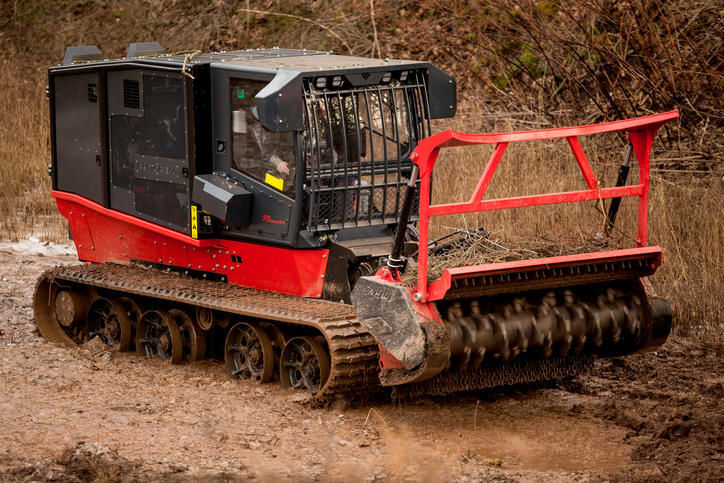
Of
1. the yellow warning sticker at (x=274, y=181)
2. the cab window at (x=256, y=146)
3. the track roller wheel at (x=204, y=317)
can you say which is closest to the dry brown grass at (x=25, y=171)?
the track roller wheel at (x=204, y=317)

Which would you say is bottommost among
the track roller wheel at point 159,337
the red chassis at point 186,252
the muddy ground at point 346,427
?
the muddy ground at point 346,427

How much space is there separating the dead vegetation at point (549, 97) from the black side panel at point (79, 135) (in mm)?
3210

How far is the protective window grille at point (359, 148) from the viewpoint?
739 centimetres

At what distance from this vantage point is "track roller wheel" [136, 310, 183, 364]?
8.19 m

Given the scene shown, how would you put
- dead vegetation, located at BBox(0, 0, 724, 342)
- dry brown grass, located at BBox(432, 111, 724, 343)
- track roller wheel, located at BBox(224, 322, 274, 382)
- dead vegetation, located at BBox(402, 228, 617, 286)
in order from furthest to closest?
dead vegetation, located at BBox(0, 0, 724, 342) → dry brown grass, located at BBox(432, 111, 724, 343) → track roller wheel, located at BBox(224, 322, 274, 382) → dead vegetation, located at BBox(402, 228, 617, 286)

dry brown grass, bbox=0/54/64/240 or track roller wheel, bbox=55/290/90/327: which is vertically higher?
dry brown grass, bbox=0/54/64/240

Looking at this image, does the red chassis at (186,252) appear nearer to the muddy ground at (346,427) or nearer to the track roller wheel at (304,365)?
the track roller wheel at (304,365)

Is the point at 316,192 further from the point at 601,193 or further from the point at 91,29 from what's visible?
the point at 91,29

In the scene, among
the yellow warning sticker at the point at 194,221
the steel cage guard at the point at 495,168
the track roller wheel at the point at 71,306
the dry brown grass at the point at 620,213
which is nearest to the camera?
the steel cage guard at the point at 495,168

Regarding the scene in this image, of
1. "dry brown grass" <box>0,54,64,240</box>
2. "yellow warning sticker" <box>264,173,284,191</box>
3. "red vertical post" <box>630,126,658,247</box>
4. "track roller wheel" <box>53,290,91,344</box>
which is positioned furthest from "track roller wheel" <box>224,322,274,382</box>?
"dry brown grass" <box>0,54,64,240</box>

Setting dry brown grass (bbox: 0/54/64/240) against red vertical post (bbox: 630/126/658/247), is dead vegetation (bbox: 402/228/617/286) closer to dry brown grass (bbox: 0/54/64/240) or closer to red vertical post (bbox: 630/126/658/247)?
red vertical post (bbox: 630/126/658/247)

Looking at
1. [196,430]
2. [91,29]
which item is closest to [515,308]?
[196,430]

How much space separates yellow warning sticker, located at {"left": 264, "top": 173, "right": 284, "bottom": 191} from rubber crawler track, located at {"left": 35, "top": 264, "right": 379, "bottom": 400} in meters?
0.77

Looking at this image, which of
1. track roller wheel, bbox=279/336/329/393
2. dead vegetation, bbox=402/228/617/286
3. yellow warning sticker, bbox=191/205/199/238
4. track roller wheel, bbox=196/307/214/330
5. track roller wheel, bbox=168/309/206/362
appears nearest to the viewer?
dead vegetation, bbox=402/228/617/286
